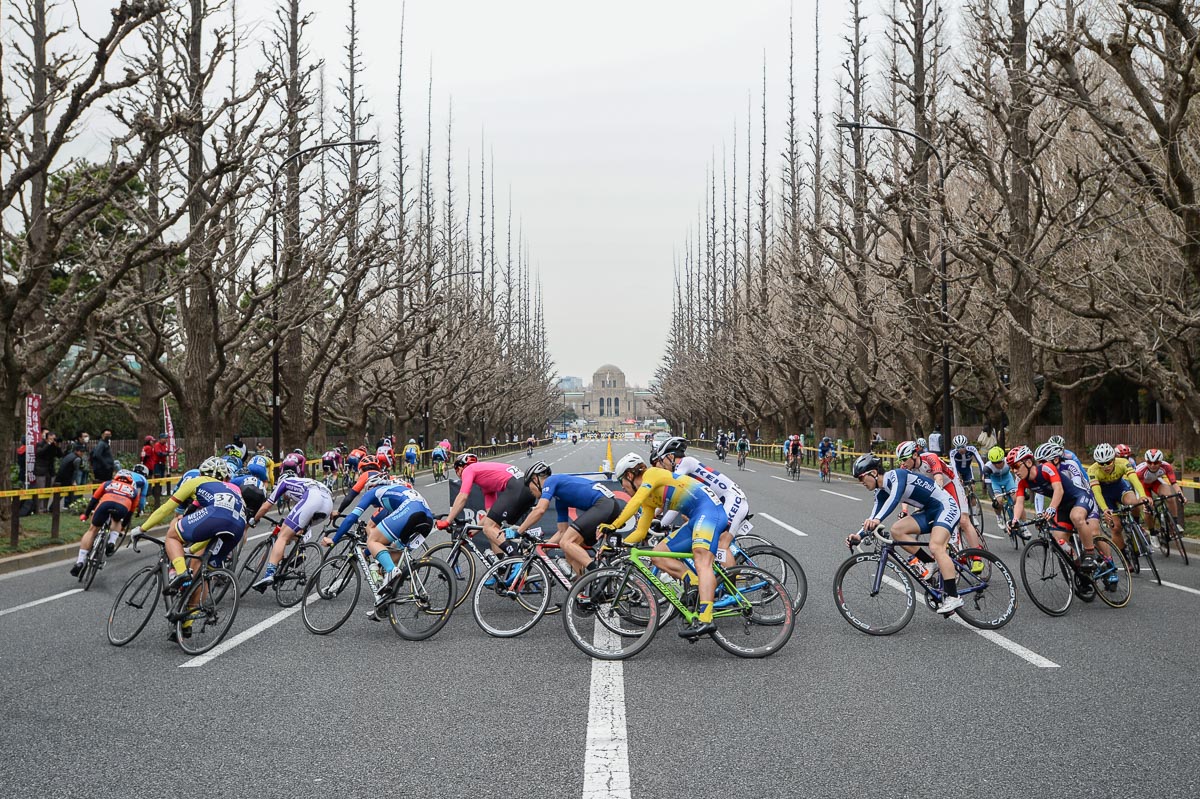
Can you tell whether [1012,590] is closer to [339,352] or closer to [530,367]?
[339,352]

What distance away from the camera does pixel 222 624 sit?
773cm

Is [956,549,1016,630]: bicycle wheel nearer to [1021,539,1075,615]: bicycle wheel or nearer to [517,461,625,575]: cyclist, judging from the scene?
[1021,539,1075,615]: bicycle wheel

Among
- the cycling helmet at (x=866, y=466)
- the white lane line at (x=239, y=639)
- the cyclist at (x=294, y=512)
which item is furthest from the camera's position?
the cyclist at (x=294, y=512)

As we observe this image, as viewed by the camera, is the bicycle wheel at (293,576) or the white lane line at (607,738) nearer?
the white lane line at (607,738)

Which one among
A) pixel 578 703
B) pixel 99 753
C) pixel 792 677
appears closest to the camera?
pixel 99 753

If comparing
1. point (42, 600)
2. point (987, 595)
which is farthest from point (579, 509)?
point (42, 600)

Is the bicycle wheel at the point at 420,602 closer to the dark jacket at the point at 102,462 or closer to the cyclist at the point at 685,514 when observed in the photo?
the cyclist at the point at 685,514

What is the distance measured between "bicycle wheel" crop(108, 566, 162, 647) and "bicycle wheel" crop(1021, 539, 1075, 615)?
755 cm

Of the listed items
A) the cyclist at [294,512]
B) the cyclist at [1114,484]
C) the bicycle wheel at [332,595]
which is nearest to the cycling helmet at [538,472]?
the bicycle wheel at [332,595]

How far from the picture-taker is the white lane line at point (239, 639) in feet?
23.0

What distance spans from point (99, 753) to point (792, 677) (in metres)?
4.16

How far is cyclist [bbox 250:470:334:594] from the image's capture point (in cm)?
905

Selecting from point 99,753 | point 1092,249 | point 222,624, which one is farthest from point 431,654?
point 1092,249

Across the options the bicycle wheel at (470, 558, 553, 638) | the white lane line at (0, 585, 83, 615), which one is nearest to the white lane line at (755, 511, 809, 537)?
the bicycle wheel at (470, 558, 553, 638)
